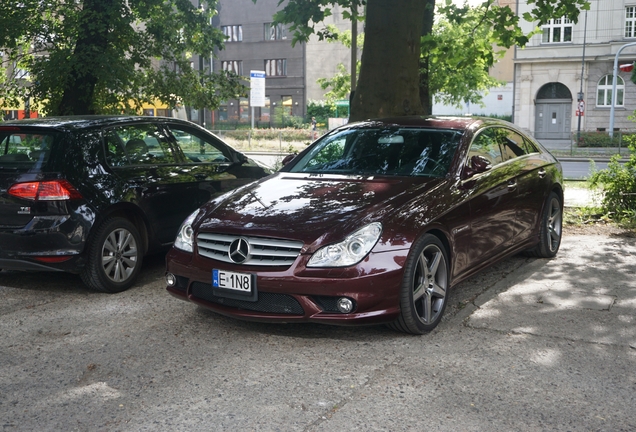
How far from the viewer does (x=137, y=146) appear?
24.5 feet

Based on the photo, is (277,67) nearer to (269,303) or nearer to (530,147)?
(530,147)

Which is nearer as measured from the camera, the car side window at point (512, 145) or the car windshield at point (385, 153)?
the car windshield at point (385, 153)

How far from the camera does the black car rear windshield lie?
6.74 meters

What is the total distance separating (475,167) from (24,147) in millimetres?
3993

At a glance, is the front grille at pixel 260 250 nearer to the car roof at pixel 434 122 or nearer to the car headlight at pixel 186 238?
the car headlight at pixel 186 238

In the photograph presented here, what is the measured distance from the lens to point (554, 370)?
474 centimetres

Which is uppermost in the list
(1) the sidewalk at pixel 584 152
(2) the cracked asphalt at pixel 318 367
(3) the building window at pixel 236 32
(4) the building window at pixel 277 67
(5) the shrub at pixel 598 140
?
Answer: (3) the building window at pixel 236 32

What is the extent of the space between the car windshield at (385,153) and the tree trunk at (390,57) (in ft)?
11.3

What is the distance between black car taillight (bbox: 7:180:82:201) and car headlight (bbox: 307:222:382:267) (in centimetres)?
264

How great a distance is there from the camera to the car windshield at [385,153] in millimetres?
6371

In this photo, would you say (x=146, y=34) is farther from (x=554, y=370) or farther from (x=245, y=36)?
(x=245, y=36)

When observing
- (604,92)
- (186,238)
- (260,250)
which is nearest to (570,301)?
(260,250)

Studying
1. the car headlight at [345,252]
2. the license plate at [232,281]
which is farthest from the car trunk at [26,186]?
the car headlight at [345,252]

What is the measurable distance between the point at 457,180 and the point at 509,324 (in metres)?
1.21
